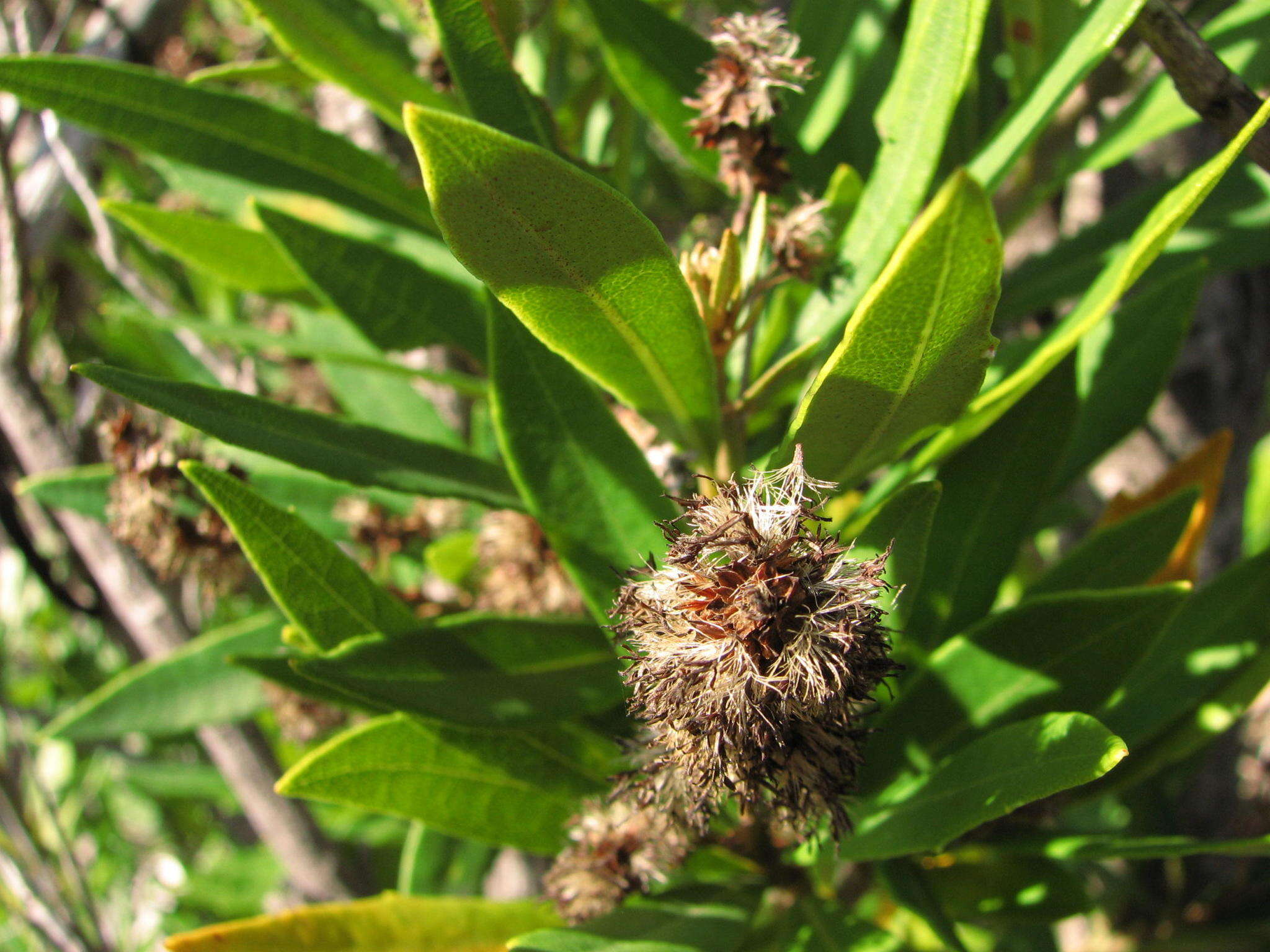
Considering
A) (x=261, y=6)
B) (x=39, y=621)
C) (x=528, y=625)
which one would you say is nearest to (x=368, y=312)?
(x=261, y=6)

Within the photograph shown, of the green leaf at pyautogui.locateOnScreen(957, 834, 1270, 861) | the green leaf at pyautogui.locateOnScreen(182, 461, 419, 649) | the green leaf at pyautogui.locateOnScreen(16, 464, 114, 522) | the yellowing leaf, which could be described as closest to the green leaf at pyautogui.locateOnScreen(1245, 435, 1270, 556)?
the yellowing leaf

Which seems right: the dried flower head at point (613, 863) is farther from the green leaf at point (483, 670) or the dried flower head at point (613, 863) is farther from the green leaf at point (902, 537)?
the green leaf at point (902, 537)

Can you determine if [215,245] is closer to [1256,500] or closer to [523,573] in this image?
[523,573]

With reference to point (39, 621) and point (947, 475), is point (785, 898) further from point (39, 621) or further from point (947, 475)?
point (39, 621)

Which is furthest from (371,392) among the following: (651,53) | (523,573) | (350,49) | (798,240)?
(798,240)

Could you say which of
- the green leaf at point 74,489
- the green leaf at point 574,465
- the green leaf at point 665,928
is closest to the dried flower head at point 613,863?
the green leaf at point 665,928

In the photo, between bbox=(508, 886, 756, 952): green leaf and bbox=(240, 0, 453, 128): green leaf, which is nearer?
bbox=(508, 886, 756, 952): green leaf

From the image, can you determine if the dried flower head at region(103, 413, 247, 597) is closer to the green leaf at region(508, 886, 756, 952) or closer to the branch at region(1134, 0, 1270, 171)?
the green leaf at region(508, 886, 756, 952)
